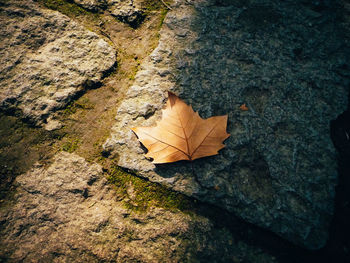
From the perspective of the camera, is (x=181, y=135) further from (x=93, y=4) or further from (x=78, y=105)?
(x=93, y=4)

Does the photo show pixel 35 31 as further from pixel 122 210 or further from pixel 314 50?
pixel 314 50

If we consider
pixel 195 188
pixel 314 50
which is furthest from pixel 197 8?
pixel 195 188

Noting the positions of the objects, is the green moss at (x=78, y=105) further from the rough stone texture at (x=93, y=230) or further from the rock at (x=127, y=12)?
the rock at (x=127, y=12)

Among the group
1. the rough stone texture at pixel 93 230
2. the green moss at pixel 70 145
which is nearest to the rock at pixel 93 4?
the green moss at pixel 70 145

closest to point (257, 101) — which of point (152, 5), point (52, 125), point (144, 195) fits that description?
point (144, 195)

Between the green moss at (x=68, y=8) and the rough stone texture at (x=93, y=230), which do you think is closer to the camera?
the rough stone texture at (x=93, y=230)
